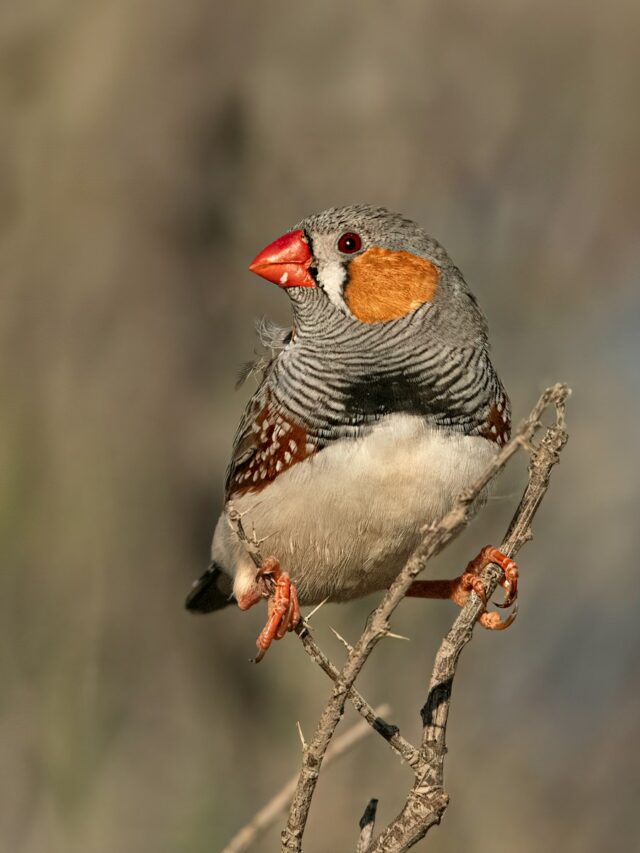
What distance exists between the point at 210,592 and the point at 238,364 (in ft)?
5.25

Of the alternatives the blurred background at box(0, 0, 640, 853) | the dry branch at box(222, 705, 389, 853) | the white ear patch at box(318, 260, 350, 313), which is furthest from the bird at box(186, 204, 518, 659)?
the blurred background at box(0, 0, 640, 853)

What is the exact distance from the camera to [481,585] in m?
2.38

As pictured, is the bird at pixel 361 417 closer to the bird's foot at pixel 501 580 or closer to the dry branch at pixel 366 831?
the bird's foot at pixel 501 580

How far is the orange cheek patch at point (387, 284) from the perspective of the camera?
119 inches

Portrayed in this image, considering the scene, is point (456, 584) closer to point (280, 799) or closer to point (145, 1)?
point (280, 799)

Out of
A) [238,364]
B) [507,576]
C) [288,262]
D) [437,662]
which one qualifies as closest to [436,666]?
[437,662]

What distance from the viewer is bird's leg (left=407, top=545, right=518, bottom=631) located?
108 inches

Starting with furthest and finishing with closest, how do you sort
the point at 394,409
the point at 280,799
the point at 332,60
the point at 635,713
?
the point at 332,60 < the point at 635,713 < the point at 394,409 < the point at 280,799

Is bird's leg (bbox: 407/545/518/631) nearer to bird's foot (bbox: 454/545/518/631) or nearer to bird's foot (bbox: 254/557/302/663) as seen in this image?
bird's foot (bbox: 454/545/518/631)

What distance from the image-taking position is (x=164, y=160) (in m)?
5.38

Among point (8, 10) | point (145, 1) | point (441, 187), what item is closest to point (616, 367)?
point (441, 187)

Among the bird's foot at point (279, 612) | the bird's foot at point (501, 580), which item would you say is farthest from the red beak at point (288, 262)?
the bird's foot at point (501, 580)

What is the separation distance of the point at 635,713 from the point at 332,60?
3272 millimetres

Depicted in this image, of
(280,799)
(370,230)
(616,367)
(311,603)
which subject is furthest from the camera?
(616,367)
